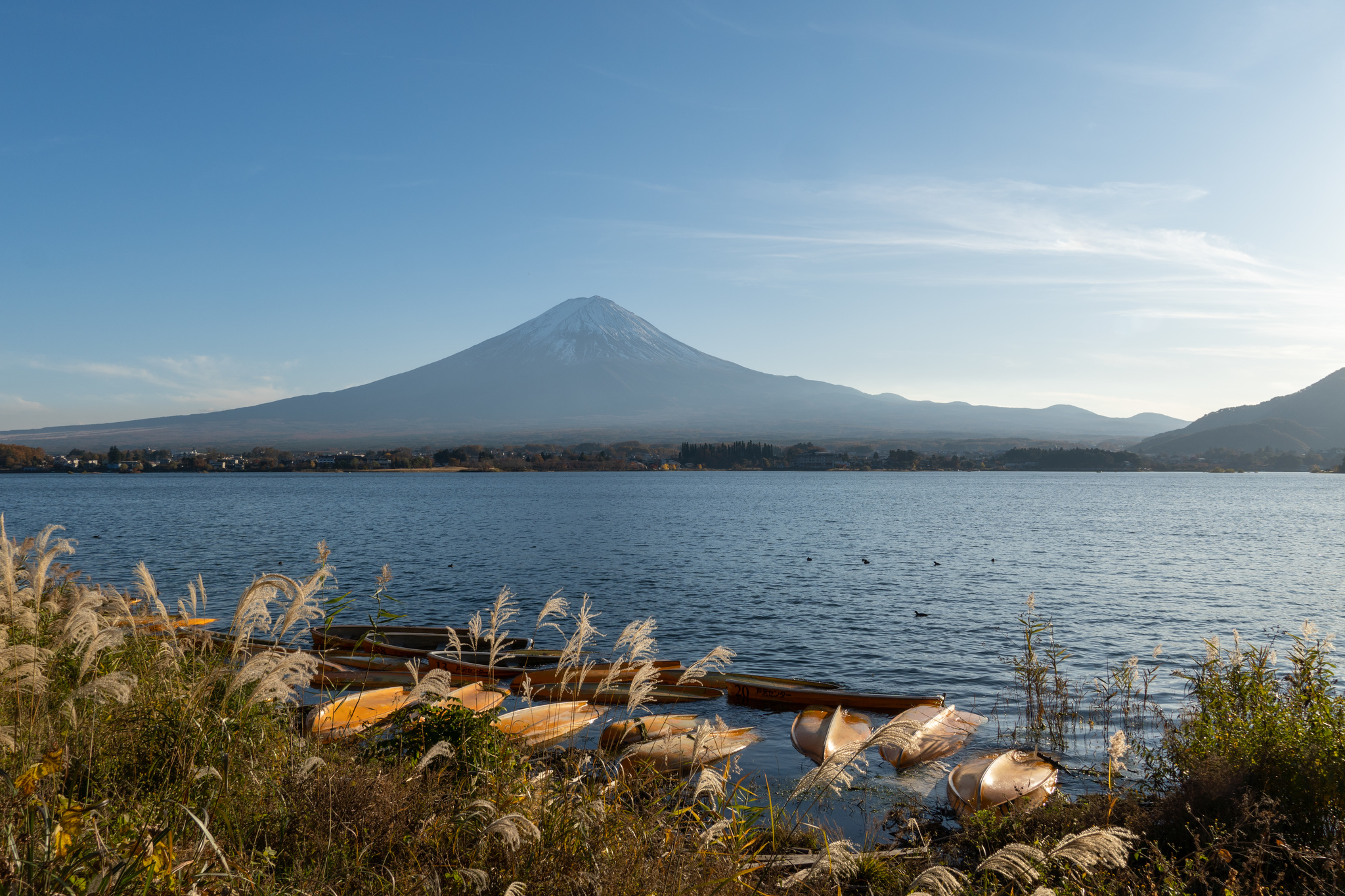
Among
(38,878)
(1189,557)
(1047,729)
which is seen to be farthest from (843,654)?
(1189,557)

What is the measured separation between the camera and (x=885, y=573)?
134 feet

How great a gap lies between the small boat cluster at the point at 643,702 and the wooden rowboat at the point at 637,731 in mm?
30

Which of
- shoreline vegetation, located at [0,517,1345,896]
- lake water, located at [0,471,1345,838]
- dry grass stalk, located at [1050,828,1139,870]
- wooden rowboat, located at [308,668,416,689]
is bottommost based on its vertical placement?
lake water, located at [0,471,1345,838]

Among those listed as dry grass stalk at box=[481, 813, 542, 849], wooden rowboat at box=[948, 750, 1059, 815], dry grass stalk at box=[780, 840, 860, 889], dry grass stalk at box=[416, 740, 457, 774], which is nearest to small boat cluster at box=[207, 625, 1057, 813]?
wooden rowboat at box=[948, 750, 1059, 815]

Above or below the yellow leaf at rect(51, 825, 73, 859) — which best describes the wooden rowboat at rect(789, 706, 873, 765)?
below

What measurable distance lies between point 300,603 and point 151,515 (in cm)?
7897

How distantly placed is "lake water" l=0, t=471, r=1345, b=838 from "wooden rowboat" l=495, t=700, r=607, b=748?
3.35 meters

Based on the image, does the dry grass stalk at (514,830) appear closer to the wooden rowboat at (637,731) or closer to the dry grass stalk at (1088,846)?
the dry grass stalk at (1088,846)

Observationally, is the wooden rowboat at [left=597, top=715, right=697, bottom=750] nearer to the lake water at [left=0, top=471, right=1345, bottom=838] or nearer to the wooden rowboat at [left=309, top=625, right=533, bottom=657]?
the lake water at [left=0, top=471, right=1345, bottom=838]

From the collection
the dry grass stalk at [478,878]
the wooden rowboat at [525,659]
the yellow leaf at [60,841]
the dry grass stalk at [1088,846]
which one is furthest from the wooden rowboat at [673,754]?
the wooden rowboat at [525,659]

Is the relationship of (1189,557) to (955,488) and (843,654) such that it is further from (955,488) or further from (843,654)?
(955,488)

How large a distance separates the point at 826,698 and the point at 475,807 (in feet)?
39.3

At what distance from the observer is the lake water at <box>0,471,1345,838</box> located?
2380 centimetres

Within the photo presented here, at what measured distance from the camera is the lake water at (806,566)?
23.8m
